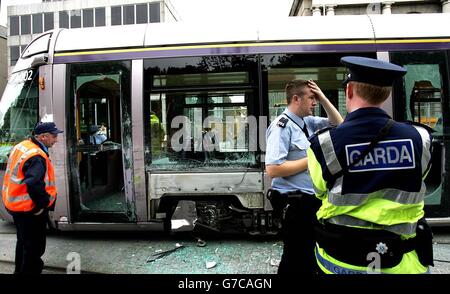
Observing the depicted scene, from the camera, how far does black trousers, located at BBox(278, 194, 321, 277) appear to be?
8.00ft

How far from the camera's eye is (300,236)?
8.02ft

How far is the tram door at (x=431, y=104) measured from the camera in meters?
4.22

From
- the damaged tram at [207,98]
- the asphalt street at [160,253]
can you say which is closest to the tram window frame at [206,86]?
the damaged tram at [207,98]

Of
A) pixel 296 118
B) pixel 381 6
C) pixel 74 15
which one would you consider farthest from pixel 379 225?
pixel 74 15

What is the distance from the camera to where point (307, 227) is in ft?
8.04

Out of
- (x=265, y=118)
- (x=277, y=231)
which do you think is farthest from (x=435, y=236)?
(x=265, y=118)

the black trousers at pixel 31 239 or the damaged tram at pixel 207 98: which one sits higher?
the damaged tram at pixel 207 98

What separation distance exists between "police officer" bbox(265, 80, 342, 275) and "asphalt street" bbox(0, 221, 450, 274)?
1.34m

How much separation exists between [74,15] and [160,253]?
2773 cm

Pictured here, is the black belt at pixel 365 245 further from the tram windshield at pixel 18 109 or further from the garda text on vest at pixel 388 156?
the tram windshield at pixel 18 109

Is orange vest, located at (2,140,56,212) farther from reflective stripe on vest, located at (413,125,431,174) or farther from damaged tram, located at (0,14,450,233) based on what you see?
reflective stripe on vest, located at (413,125,431,174)

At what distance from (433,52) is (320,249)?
3.69 meters

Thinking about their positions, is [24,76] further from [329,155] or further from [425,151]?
[425,151]
